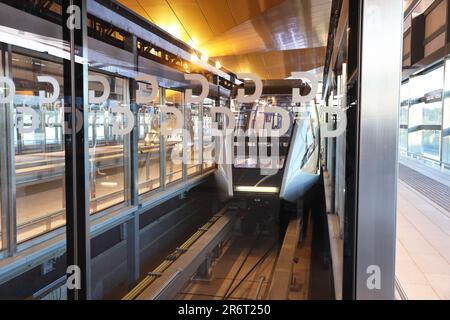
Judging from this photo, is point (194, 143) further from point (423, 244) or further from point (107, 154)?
point (423, 244)

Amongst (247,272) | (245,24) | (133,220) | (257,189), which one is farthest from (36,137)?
(257,189)

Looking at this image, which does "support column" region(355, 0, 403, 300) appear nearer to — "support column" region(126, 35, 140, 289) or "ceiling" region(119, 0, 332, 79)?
"ceiling" region(119, 0, 332, 79)

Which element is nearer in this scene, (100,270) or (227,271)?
(100,270)

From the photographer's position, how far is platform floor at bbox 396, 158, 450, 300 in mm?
2995

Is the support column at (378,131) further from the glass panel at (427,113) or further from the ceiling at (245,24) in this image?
the glass panel at (427,113)

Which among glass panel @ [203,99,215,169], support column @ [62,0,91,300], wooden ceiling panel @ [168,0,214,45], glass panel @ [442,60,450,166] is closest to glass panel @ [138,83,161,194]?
glass panel @ [203,99,215,169]

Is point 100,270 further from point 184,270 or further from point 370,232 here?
point 370,232

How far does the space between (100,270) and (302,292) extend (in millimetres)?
2067

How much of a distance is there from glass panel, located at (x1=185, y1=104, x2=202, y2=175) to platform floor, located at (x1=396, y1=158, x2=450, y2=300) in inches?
78.9

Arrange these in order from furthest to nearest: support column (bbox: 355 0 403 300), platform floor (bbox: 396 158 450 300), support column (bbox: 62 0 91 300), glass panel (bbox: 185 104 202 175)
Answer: glass panel (bbox: 185 104 202 175)
platform floor (bbox: 396 158 450 300)
support column (bbox: 62 0 91 300)
support column (bbox: 355 0 403 300)

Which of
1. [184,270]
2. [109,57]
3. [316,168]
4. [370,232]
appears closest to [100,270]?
[184,270]

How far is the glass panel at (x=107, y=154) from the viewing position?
389cm

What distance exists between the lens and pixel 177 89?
125 inches

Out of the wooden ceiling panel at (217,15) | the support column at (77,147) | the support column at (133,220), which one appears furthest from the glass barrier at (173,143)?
the wooden ceiling panel at (217,15)
